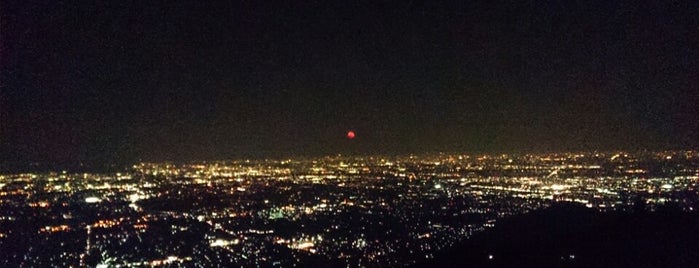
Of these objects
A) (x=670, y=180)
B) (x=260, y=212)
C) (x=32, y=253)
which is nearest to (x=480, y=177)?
(x=670, y=180)

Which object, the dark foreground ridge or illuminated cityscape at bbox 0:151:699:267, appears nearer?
the dark foreground ridge

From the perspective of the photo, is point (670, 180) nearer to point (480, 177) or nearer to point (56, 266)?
point (480, 177)

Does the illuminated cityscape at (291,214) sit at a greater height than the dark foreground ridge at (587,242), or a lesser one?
lesser

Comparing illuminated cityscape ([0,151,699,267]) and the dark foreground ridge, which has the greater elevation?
the dark foreground ridge

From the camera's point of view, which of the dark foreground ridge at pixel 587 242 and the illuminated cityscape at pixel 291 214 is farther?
the illuminated cityscape at pixel 291 214
